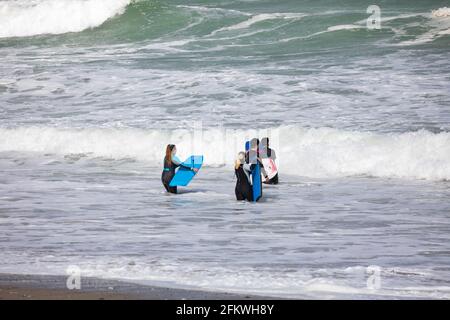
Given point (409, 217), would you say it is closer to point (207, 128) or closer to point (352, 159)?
point (352, 159)

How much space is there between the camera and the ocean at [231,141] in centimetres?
943

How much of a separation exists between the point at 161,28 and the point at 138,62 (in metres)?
5.90

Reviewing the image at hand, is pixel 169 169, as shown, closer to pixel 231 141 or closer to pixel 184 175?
pixel 184 175

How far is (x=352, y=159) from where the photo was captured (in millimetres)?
16281

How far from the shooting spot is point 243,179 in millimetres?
12906

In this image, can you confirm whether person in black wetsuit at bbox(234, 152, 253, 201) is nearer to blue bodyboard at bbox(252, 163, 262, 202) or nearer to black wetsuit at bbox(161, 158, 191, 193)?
blue bodyboard at bbox(252, 163, 262, 202)

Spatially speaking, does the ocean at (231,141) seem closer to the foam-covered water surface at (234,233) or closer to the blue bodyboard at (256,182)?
the foam-covered water surface at (234,233)

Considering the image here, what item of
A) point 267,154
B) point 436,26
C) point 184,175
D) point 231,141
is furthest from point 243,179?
point 436,26

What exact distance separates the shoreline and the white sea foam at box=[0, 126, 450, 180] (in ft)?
25.7

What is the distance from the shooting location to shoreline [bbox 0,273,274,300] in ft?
25.9

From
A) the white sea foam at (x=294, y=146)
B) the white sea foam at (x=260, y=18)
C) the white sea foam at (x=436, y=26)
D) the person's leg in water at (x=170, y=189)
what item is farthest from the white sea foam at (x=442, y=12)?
the person's leg in water at (x=170, y=189)

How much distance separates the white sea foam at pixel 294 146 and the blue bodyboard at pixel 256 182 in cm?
286

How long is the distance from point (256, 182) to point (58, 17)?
82.3ft

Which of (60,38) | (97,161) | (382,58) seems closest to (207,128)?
(97,161)
